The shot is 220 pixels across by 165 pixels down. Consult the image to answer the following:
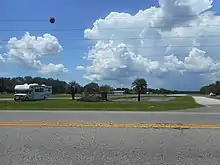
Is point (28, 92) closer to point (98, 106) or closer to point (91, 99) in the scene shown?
point (91, 99)

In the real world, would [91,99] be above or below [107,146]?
above

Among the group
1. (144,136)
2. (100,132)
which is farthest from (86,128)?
(144,136)

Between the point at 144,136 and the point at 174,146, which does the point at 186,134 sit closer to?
the point at 144,136

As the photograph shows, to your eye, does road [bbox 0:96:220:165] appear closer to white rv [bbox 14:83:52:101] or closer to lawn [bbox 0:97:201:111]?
lawn [bbox 0:97:201:111]

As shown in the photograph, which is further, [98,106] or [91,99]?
[91,99]

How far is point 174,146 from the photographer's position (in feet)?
27.6

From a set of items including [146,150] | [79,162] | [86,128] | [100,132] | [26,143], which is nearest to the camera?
[79,162]

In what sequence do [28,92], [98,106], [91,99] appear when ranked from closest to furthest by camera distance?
[98,106] → [91,99] → [28,92]

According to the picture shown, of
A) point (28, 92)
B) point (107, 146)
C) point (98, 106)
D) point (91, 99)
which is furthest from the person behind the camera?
point (28, 92)

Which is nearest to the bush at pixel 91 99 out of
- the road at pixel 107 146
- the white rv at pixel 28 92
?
the white rv at pixel 28 92

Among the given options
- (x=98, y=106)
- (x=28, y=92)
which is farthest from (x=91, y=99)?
(x=98, y=106)

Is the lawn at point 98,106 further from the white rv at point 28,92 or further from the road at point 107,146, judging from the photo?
the white rv at point 28,92

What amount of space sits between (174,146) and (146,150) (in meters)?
0.80

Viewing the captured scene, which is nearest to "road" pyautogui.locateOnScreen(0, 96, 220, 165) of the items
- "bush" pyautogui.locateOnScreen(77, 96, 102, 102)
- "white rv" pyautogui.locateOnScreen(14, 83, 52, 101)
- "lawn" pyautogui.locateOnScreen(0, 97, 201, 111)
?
"lawn" pyautogui.locateOnScreen(0, 97, 201, 111)
